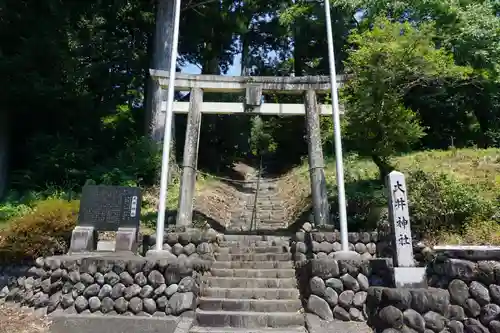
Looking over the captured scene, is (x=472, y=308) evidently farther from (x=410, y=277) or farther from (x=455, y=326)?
(x=410, y=277)

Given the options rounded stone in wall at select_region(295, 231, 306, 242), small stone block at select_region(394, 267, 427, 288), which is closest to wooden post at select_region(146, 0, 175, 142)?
rounded stone in wall at select_region(295, 231, 306, 242)

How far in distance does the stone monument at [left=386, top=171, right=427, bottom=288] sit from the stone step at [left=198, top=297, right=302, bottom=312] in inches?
82.1

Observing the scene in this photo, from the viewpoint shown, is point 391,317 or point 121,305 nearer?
point 391,317

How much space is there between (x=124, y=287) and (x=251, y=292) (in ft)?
7.59

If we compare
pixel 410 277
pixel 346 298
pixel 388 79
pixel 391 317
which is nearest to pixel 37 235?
pixel 346 298

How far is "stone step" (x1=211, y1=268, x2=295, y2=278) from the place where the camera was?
852 centimetres

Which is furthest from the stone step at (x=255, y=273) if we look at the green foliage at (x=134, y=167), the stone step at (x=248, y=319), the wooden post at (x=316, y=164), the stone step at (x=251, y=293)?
the green foliage at (x=134, y=167)

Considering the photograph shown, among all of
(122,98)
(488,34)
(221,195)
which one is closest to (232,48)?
(122,98)

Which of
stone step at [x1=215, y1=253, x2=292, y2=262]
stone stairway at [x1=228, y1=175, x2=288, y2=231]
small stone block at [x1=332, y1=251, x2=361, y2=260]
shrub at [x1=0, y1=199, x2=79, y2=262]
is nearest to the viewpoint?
small stone block at [x1=332, y1=251, x2=361, y2=260]

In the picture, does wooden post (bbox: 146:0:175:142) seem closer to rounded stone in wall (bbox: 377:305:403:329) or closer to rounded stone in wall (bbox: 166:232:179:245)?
rounded stone in wall (bbox: 166:232:179:245)

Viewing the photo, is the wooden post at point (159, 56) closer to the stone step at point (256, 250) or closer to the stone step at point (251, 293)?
the stone step at point (256, 250)

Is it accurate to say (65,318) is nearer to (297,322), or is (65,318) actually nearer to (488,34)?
(297,322)

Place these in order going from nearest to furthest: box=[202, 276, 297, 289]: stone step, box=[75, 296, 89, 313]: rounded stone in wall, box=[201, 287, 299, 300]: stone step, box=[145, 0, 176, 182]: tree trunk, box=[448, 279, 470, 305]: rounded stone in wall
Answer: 1. box=[448, 279, 470, 305]: rounded stone in wall
2. box=[75, 296, 89, 313]: rounded stone in wall
3. box=[201, 287, 299, 300]: stone step
4. box=[202, 276, 297, 289]: stone step
5. box=[145, 0, 176, 182]: tree trunk

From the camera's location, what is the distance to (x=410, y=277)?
610 cm
